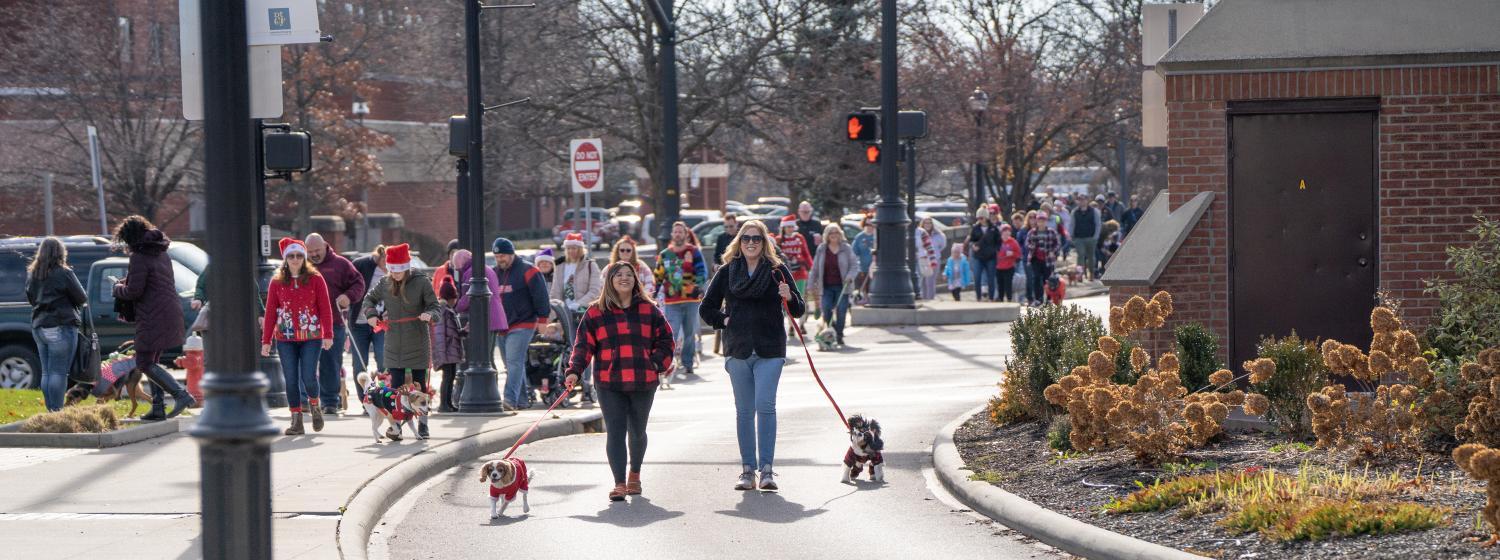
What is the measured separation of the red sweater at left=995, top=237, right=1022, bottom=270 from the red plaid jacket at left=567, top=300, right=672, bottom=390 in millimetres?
17327

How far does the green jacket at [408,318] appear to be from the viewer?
42.3ft

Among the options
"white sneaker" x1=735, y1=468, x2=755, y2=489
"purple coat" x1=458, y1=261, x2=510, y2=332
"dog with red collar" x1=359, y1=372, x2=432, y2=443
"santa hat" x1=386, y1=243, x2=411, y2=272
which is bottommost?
"white sneaker" x1=735, y1=468, x2=755, y2=489

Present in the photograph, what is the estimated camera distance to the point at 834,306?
820 inches

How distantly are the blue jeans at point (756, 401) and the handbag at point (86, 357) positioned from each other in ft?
22.1

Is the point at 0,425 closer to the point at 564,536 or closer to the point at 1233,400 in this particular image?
the point at 564,536

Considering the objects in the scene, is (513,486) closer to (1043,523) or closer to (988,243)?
(1043,523)

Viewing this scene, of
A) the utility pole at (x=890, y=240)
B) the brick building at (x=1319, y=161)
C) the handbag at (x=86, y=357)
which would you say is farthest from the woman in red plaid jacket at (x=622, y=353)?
the utility pole at (x=890, y=240)

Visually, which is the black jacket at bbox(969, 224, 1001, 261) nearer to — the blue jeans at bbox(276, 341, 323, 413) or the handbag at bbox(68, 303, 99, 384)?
the handbag at bbox(68, 303, 99, 384)

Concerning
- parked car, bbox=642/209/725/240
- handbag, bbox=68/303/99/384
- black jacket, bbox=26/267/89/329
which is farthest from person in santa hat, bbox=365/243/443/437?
parked car, bbox=642/209/725/240

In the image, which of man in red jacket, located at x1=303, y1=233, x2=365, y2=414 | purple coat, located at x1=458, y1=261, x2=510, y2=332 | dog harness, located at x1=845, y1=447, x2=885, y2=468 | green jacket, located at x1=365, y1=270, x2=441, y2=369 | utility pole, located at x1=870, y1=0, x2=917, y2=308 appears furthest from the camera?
utility pole, located at x1=870, y1=0, x2=917, y2=308

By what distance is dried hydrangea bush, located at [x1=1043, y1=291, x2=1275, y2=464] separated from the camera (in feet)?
30.1

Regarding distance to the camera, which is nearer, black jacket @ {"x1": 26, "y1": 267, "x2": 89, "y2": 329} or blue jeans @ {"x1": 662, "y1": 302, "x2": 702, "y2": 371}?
black jacket @ {"x1": 26, "y1": 267, "x2": 89, "y2": 329}

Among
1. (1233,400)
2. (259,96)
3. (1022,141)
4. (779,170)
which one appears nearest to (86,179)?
(779,170)

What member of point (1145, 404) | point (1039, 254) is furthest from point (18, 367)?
point (1039, 254)
